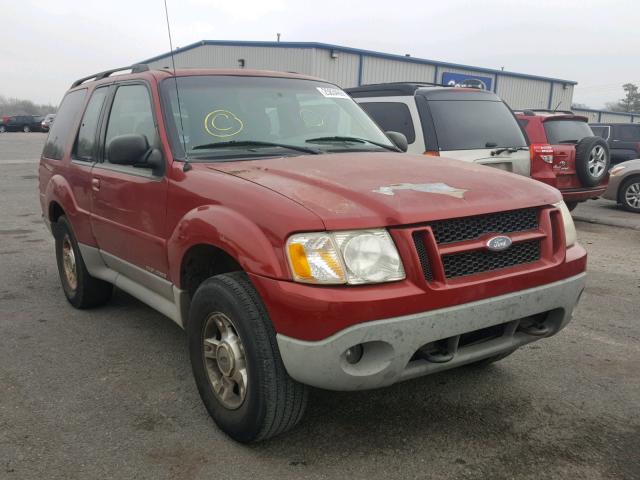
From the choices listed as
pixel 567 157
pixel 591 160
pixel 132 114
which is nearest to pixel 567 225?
pixel 132 114

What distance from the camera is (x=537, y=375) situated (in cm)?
365

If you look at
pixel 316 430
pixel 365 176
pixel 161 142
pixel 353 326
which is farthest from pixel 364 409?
pixel 161 142

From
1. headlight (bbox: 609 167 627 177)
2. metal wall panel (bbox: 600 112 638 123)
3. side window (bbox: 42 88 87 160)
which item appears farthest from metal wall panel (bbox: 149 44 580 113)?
side window (bbox: 42 88 87 160)

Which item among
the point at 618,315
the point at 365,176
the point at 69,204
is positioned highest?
the point at 365,176

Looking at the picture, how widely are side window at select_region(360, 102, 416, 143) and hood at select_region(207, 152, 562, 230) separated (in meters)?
3.40

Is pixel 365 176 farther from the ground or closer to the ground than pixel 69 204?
farther from the ground

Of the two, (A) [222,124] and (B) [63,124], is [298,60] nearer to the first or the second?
(B) [63,124]

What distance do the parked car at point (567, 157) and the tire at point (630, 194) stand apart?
7.46 feet

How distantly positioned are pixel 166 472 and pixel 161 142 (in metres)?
1.78

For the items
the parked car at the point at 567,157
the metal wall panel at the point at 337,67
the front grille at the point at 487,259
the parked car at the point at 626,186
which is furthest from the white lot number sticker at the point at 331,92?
the metal wall panel at the point at 337,67

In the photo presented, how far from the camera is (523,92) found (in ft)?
102

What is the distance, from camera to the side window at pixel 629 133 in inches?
601

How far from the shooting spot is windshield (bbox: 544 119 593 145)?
9.07 meters

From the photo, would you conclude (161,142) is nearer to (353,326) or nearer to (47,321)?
(353,326)
